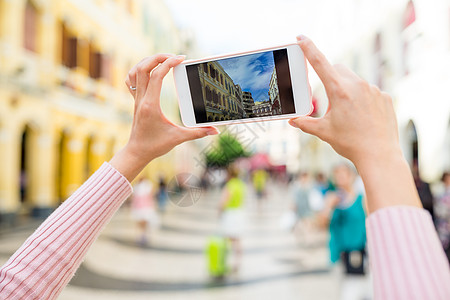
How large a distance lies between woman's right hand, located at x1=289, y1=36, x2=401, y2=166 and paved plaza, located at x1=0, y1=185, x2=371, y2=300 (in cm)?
353

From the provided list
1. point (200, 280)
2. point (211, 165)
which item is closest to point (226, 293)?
point (200, 280)

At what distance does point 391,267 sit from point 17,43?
12.5 m

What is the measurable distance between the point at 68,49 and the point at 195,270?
9.28 meters

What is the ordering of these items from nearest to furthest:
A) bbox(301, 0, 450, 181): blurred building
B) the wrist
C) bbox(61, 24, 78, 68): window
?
1. the wrist
2. bbox(301, 0, 450, 181): blurred building
3. bbox(61, 24, 78, 68): window

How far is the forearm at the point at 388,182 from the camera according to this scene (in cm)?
63

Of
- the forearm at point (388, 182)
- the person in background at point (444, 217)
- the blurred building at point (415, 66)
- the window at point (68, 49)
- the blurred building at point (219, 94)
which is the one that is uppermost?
the window at point (68, 49)

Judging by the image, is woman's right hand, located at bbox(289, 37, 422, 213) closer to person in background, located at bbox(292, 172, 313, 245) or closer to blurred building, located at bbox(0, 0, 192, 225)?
person in background, located at bbox(292, 172, 313, 245)

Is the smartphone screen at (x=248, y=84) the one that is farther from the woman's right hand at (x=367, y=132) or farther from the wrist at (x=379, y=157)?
the wrist at (x=379, y=157)

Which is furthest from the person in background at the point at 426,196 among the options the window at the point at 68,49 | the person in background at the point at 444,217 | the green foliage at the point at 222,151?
the window at the point at 68,49

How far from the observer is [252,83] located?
36.8 inches

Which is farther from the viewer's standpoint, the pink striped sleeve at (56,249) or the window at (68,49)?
the window at (68,49)

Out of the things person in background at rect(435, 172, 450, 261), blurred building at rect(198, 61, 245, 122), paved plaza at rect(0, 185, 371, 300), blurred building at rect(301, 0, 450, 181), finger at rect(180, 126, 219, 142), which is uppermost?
blurred building at rect(301, 0, 450, 181)

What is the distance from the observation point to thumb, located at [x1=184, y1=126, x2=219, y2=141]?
3.05 ft

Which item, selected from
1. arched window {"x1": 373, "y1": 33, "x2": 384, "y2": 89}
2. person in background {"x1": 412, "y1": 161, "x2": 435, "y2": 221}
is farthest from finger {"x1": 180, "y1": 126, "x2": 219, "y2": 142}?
arched window {"x1": 373, "y1": 33, "x2": 384, "y2": 89}
